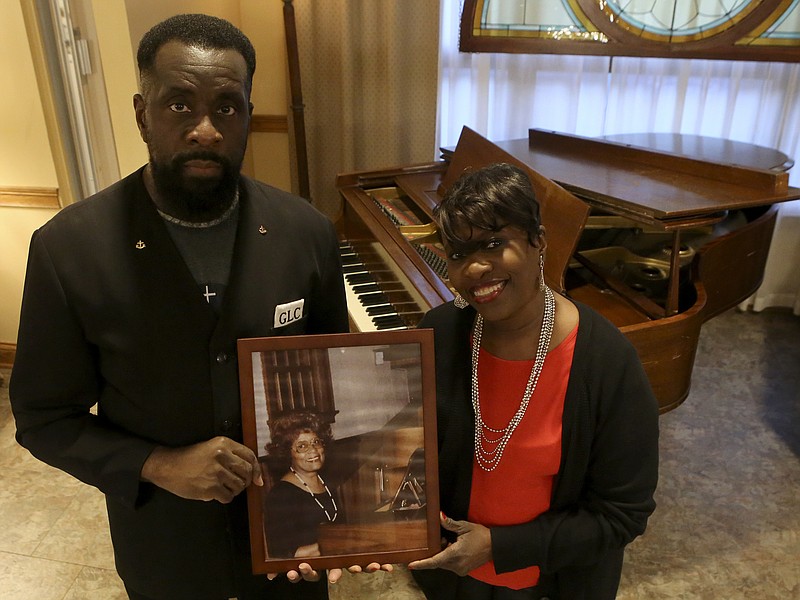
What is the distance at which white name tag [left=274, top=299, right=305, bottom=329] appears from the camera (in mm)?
1341

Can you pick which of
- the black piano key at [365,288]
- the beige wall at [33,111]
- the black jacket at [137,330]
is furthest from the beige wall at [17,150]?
the black jacket at [137,330]

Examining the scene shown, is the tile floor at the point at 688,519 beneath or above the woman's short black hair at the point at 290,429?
beneath

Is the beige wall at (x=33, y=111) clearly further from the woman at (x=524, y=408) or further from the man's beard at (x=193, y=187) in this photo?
the woman at (x=524, y=408)

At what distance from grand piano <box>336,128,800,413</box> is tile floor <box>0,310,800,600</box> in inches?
29.7

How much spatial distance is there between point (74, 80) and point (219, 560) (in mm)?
2198

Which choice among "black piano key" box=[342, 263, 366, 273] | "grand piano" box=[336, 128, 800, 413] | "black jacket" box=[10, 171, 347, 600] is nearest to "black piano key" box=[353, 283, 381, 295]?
"grand piano" box=[336, 128, 800, 413]

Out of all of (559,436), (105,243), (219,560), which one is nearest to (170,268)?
(105,243)

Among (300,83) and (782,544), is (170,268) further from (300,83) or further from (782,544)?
(300,83)

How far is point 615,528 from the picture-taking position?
52.7 inches

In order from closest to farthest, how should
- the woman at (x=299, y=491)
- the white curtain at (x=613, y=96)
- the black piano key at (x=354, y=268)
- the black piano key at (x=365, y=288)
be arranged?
the woman at (x=299, y=491)
the black piano key at (x=365, y=288)
the black piano key at (x=354, y=268)
the white curtain at (x=613, y=96)

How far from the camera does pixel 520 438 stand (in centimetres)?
132

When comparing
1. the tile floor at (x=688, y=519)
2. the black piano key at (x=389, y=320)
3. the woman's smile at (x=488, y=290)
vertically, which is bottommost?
the tile floor at (x=688, y=519)

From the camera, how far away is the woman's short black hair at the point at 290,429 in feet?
4.11

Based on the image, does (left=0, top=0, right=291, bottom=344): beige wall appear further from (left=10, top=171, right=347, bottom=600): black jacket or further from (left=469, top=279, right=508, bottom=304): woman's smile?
(left=469, top=279, right=508, bottom=304): woman's smile
